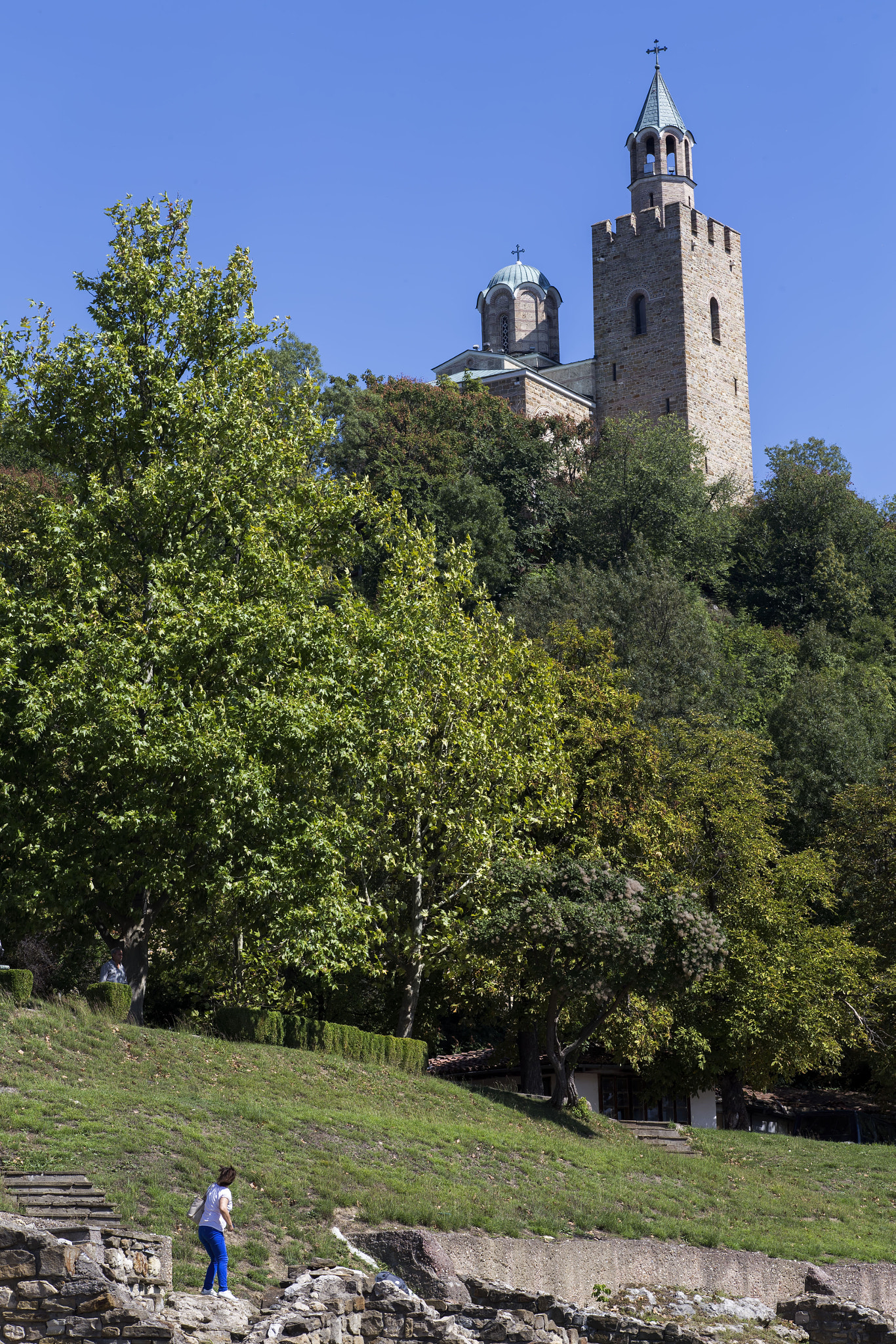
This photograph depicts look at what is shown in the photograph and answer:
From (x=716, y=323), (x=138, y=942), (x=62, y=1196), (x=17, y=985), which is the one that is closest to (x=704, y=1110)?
(x=138, y=942)

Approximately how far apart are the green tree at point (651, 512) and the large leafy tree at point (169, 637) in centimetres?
3060

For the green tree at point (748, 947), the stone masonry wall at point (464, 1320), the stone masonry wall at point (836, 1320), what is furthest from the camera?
the green tree at point (748, 947)

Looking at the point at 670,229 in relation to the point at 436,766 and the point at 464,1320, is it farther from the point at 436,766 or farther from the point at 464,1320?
the point at 464,1320

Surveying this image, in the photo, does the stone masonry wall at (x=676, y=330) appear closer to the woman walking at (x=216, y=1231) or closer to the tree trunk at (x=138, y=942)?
the tree trunk at (x=138, y=942)

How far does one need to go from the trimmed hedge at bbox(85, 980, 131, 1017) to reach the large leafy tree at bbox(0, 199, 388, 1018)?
126cm

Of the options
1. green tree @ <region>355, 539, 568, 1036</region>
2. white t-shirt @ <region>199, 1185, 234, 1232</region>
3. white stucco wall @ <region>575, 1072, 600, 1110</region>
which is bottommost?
white t-shirt @ <region>199, 1185, 234, 1232</region>

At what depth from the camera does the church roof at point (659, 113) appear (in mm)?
74562

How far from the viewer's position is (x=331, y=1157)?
16594mm

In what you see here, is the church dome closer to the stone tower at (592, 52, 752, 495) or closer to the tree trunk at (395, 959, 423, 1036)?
the stone tower at (592, 52, 752, 495)

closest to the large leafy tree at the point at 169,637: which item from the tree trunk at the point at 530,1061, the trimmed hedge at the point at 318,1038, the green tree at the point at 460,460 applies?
the trimmed hedge at the point at 318,1038

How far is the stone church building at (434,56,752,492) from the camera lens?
229ft

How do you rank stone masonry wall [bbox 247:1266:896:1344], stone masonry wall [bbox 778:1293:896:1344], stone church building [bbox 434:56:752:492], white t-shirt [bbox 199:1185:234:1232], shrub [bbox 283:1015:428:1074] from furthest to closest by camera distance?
stone church building [bbox 434:56:752:492], shrub [bbox 283:1015:428:1074], stone masonry wall [bbox 778:1293:896:1344], white t-shirt [bbox 199:1185:234:1232], stone masonry wall [bbox 247:1266:896:1344]

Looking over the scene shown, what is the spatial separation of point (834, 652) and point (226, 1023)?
39244 millimetres

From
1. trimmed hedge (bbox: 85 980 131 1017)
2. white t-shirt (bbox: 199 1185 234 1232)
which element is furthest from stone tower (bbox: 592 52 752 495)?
white t-shirt (bbox: 199 1185 234 1232)
